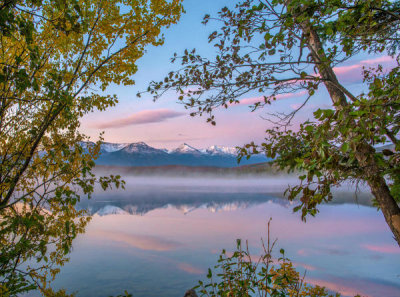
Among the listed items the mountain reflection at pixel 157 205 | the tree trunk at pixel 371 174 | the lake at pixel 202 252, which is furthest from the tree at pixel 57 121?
the mountain reflection at pixel 157 205

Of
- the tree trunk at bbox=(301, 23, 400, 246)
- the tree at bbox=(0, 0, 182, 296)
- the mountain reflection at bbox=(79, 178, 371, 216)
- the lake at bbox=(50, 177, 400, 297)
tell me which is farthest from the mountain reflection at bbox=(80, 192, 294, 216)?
the tree trunk at bbox=(301, 23, 400, 246)

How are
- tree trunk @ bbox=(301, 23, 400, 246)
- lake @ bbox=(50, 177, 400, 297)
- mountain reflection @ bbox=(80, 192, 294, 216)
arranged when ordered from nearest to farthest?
tree trunk @ bbox=(301, 23, 400, 246), lake @ bbox=(50, 177, 400, 297), mountain reflection @ bbox=(80, 192, 294, 216)

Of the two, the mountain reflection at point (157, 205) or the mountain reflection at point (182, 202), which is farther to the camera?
the mountain reflection at point (182, 202)

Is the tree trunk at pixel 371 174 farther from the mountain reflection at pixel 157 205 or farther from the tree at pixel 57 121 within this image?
the mountain reflection at pixel 157 205

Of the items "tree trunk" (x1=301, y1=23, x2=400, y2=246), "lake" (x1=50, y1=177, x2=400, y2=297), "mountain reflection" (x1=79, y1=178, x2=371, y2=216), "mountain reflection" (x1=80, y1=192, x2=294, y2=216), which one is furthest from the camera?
"mountain reflection" (x1=79, y1=178, x2=371, y2=216)

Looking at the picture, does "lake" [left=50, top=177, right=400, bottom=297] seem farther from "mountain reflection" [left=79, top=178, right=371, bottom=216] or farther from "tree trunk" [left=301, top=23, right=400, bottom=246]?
"mountain reflection" [left=79, top=178, right=371, bottom=216]

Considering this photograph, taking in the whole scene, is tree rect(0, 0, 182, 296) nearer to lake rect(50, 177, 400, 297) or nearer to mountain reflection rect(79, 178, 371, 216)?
lake rect(50, 177, 400, 297)

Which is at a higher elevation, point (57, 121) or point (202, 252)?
point (57, 121)

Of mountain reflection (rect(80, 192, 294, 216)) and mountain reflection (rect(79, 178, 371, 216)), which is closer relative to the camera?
mountain reflection (rect(80, 192, 294, 216))

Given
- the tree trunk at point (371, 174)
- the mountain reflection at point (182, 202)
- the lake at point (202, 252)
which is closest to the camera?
the tree trunk at point (371, 174)

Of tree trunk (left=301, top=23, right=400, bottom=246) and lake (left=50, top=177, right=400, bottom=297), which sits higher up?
tree trunk (left=301, top=23, right=400, bottom=246)

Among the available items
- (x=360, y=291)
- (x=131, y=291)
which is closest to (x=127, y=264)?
(x=131, y=291)

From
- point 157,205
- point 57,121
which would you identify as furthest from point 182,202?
point 57,121

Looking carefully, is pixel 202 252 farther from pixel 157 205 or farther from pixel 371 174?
pixel 157 205
